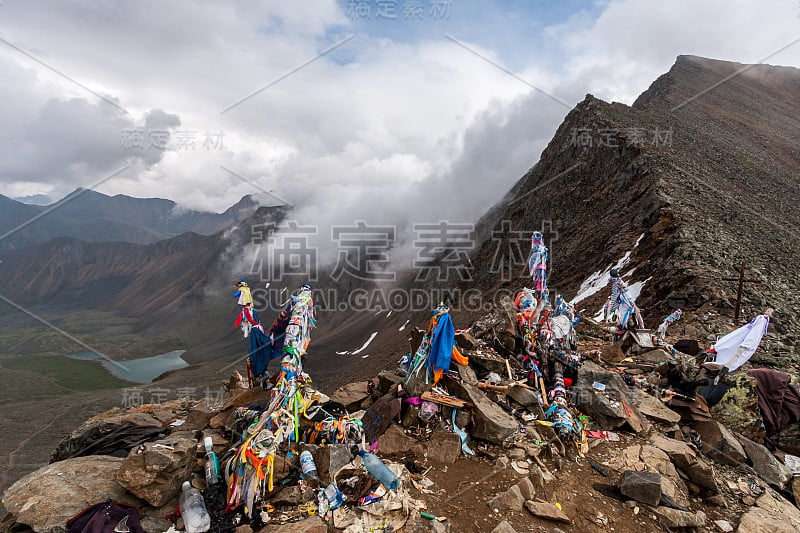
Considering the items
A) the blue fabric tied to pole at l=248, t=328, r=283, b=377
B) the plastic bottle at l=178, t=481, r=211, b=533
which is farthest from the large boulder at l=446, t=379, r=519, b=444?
the plastic bottle at l=178, t=481, r=211, b=533

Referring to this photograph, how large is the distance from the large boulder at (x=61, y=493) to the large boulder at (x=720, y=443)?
9.80m

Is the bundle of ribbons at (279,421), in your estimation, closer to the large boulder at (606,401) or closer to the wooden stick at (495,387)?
the wooden stick at (495,387)

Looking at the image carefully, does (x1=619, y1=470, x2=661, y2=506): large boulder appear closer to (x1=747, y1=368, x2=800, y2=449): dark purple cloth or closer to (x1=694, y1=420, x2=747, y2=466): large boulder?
(x1=694, y1=420, x2=747, y2=466): large boulder

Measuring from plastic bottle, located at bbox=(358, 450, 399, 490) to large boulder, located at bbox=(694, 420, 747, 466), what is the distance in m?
6.06

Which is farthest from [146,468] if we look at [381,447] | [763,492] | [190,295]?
[190,295]

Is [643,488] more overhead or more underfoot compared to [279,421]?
more underfoot

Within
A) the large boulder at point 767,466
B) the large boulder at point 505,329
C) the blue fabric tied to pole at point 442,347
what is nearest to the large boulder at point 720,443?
the large boulder at point 767,466

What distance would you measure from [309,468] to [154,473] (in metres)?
2.16

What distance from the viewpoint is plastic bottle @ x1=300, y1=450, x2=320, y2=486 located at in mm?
5695

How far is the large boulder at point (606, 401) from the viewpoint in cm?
727

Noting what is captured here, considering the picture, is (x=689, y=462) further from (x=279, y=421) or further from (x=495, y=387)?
(x=279, y=421)

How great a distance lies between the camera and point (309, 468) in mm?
5770

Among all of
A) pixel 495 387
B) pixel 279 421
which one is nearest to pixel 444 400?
pixel 495 387

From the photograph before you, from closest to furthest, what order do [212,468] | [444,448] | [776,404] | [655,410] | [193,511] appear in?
[193,511]
[212,468]
[444,448]
[776,404]
[655,410]
